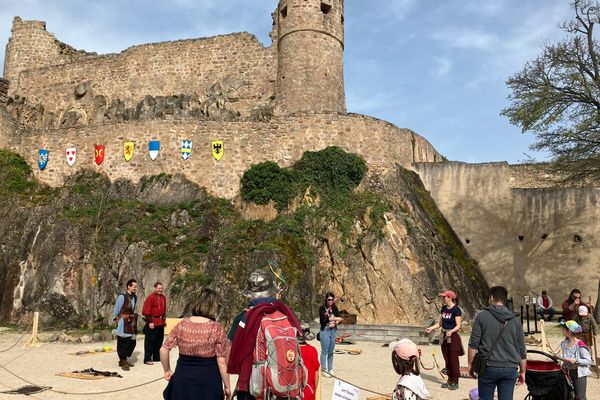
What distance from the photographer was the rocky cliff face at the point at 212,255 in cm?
1694

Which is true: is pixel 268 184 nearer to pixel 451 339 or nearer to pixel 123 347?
pixel 123 347

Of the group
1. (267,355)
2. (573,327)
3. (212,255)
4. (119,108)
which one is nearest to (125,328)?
(267,355)

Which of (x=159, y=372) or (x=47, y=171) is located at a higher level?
(x=47, y=171)

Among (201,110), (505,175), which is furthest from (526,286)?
(201,110)

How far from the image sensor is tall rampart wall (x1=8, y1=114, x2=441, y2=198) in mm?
20469

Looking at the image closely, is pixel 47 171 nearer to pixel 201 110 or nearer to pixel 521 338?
pixel 201 110

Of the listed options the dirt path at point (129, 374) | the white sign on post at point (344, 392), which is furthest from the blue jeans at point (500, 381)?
the dirt path at point (129, 374)

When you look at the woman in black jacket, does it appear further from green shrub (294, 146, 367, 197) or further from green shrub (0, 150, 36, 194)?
green shrub (0, 150, 36, 194)

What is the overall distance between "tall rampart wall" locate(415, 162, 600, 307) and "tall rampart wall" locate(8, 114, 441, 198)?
222 centimetres

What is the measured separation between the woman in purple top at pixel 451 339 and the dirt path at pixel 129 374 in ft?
0.70

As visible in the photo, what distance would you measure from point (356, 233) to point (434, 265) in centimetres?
274

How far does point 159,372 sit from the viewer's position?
9211 mm

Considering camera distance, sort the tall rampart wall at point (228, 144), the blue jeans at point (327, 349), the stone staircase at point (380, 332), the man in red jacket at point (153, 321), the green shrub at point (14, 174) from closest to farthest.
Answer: the blue jeans at point (327, 349), the man in red jacket at point (153, 321), the stone staircase at point (380, 332), the tall rampart wall at point (228, 144), the green shrub at point (14, 174)

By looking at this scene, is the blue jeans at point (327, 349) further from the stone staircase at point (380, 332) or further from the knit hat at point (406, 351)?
the knit hat at point (406, 351)
